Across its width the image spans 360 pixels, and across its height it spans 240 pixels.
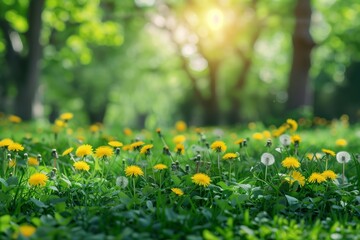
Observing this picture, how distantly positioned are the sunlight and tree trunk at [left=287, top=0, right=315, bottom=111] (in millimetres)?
6510

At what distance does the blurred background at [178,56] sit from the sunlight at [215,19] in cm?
4

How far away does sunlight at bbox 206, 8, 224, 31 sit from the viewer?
19500 mm

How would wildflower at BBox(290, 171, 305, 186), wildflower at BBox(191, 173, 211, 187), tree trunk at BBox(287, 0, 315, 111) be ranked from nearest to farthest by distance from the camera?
1. wildflower at BBox(191, 173, 211, 187)
2. wildflower at BBox(290, 171, 305, 186)
3. tree trunk at BBox(287, 0, 315, 111)

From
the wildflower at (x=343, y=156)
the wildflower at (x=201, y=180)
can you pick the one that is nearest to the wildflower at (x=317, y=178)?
the wildflower at (x=343, y=156)

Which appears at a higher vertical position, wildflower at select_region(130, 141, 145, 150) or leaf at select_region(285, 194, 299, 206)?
wildflower at select_region(130, 141, 145, 150)

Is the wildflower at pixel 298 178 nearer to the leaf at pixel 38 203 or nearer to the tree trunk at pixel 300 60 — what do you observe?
the leaf at pixel 38 203

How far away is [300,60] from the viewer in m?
13.2

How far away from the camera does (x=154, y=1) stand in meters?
20.0

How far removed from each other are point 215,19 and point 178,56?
13.8 ft

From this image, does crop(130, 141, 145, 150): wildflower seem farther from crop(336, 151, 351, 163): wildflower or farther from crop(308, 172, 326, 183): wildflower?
crop(336, 151, 351, 163): wildflower

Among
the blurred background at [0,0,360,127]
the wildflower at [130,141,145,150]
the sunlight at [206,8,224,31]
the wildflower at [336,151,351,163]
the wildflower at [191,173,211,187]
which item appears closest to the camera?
the wildflower at [191,173,211,187]

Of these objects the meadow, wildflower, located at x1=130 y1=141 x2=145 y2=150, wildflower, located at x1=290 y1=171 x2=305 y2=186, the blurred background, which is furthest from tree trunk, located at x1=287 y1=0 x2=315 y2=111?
wildflower, located at x1=290 y1=171 x2=305 y2=186

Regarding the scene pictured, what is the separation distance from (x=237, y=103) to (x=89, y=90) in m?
7.88

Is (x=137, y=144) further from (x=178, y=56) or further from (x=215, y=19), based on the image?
(x=178, y=56)
